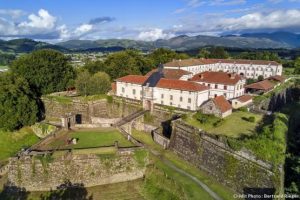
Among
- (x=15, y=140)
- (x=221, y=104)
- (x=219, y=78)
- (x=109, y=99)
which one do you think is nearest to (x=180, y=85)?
(x=221, y=104)

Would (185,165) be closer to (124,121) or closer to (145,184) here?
(145,184)

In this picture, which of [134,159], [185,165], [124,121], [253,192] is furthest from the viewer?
[124,121]

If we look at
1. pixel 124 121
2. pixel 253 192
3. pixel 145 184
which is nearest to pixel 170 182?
pixel 145 184

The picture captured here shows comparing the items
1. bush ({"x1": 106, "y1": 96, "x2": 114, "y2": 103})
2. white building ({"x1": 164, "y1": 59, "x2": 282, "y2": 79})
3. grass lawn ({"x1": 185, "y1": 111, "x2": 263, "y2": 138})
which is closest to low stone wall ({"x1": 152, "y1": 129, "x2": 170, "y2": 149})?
grass lawn ({"x1": 185, "y1": 111, "x2": 263, "y2": 138})

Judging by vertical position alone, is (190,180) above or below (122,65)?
below

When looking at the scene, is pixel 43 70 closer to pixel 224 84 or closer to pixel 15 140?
pixel 15 140

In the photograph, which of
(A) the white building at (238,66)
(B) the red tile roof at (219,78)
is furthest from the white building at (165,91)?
(A) the white building at (238,66)
